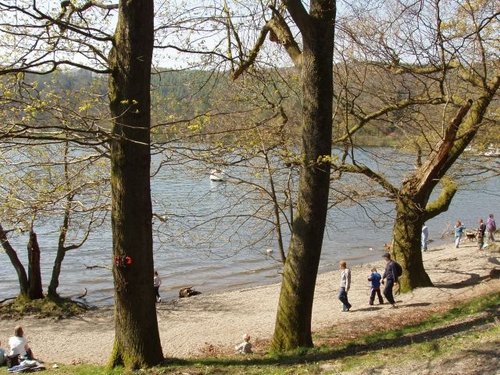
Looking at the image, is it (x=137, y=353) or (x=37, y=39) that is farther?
(x=137, y=353)

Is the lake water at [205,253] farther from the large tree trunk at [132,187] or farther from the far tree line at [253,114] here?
the large tree trunk at [132,187]

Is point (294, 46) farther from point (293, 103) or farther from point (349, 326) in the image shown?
point (349, 326)

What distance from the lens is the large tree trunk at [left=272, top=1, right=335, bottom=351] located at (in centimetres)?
953

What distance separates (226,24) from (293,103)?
4426mm

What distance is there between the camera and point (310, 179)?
9.94 meters

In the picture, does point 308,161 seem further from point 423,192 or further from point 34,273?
point 34,273

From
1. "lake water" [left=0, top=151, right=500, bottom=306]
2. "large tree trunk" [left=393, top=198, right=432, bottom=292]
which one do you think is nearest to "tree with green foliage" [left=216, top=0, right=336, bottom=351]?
"large tree trunk" [left=393, top=198, right=432, bottom=292]

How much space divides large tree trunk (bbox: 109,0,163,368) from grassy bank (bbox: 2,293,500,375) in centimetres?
56

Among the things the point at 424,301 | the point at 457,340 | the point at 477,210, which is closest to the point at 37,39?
the point at 457,340

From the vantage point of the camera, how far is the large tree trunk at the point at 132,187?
8180 millimetres

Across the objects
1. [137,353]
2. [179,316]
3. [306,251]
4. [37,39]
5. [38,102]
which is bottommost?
[179,316]

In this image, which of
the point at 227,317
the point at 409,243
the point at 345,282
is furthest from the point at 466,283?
the point at 227,317

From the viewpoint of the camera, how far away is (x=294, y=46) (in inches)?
416

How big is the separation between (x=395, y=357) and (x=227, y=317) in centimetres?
1150
